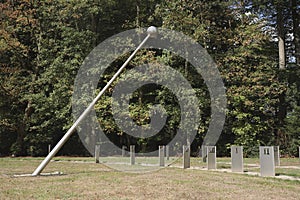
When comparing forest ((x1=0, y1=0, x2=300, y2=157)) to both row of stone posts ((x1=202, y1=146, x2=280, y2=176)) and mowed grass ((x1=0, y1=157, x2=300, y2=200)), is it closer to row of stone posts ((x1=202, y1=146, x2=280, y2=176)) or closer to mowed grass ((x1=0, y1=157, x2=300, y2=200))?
row of stone posts ((x1=202, y1=146, x2=280, y2=176))

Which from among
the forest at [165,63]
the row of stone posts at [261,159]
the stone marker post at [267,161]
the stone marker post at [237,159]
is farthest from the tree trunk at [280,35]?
the stone marker post at [267,161]

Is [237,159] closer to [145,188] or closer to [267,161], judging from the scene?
[267,161]

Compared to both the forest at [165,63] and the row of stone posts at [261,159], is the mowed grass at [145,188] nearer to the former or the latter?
the row of stone posts at [261,159]

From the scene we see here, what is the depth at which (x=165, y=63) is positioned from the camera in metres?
22.6

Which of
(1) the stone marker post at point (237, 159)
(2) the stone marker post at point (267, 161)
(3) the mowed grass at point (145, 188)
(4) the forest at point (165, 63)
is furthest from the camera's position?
(4) the forest at point (165, 63)

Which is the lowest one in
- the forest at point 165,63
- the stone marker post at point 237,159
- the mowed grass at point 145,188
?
the mowed grass at point 145,188

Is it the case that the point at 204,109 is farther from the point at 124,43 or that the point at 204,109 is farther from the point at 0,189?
the point at 0,189

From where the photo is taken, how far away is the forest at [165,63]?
22125 millimetres

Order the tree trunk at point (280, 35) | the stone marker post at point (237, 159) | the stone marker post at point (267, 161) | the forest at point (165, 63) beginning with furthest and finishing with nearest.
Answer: the tree trunk at point (280, 35) → the forest at point (165, 63) → the stone marker post at point (237, 159) → the stone marker post at point (267, 161)

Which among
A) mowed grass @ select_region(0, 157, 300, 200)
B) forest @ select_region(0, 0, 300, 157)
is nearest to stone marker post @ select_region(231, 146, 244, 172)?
mowed grass @ select_region(0, 157, 300, 200)

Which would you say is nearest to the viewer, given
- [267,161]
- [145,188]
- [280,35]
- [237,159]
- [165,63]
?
[145,188]

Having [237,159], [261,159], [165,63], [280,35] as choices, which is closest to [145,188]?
[261,159]

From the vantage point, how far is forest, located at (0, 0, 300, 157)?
22.1 m

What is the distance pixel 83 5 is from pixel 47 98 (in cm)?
649
